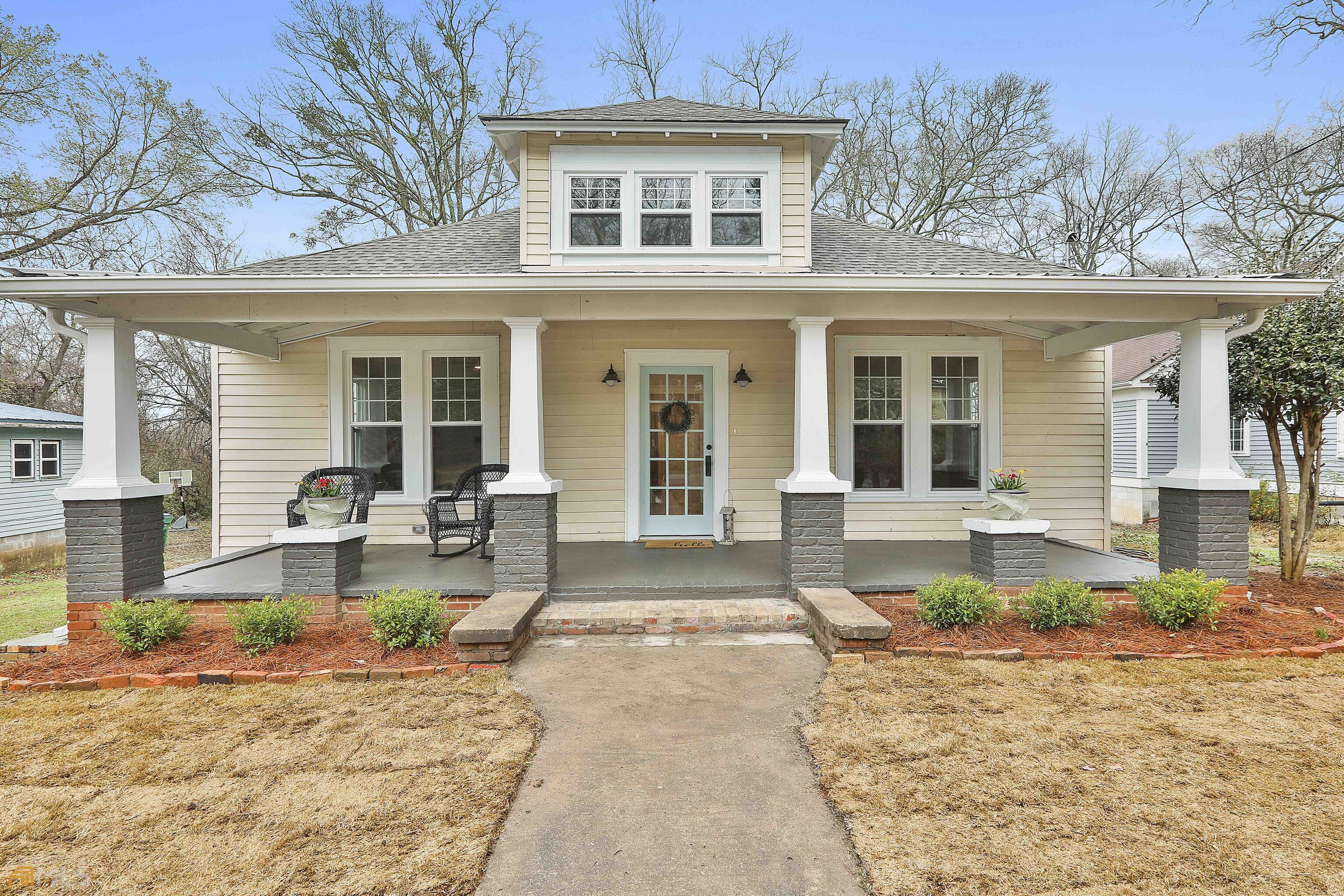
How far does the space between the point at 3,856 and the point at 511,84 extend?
14.8m

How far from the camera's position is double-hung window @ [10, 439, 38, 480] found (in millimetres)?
12906

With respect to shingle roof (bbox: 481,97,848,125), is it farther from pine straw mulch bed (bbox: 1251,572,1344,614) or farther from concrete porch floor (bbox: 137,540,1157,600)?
pine straw mulch bed (bbox: 1251,572,1344,614)

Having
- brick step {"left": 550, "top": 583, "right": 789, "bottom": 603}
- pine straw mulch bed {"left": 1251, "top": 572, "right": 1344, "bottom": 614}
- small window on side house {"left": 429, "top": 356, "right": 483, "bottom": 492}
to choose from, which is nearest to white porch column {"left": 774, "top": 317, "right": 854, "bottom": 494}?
brick step {"left": 550, "top": 583, "right": 789, "bottom": 603}

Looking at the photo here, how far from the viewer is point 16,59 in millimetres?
11797

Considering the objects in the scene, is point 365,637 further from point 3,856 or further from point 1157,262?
point 1157,262

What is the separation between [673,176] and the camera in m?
6.27

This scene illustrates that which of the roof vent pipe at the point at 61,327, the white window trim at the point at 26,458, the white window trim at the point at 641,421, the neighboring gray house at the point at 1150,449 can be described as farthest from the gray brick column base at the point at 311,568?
the white window trim at the point at 26,458

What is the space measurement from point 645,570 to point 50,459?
15.5 m

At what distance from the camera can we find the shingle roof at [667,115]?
607cm

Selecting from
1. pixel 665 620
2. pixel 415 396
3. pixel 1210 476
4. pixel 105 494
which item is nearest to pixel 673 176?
pixel 415 396

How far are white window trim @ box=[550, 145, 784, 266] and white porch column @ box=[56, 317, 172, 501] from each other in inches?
138

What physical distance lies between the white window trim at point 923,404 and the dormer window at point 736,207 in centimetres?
170

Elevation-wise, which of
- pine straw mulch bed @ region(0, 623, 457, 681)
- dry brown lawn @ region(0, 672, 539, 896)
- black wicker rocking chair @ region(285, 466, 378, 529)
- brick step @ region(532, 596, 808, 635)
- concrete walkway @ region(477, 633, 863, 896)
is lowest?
concrete walkway @ region(477, 633, 863, 896)

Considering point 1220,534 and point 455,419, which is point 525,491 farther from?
point 1220,534
